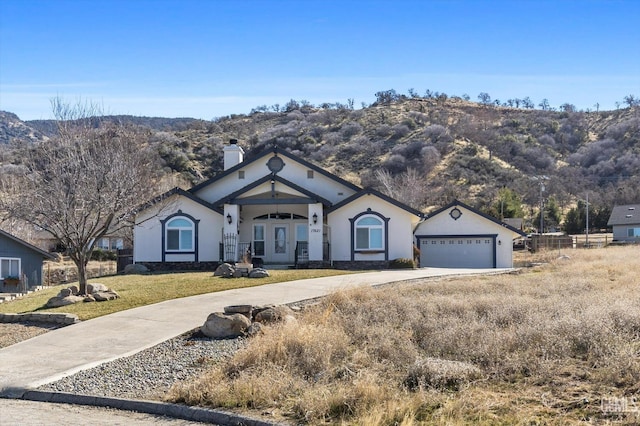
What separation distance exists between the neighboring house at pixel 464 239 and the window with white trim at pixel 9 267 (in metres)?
20.9

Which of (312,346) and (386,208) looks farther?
(386,208)

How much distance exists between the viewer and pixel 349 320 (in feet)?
46.3

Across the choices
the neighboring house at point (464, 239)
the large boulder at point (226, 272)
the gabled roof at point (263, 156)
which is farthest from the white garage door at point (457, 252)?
the large boulder at point (226, 272)

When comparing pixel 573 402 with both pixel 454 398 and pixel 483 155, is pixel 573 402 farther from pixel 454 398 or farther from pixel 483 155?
pixel 483 155

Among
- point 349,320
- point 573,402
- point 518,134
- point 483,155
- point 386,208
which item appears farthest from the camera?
point 518,134

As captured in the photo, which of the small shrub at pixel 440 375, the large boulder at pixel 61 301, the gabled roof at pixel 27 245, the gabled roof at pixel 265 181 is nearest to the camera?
the small shrub at pixel 440 375

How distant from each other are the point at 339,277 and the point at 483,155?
66.7 m

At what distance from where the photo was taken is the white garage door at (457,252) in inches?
1452

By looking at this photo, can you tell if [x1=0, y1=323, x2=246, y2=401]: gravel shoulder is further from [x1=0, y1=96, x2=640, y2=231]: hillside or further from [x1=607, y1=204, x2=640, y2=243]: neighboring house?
[x1=607, y1=204, x2=640, y2=243]: neighboring house

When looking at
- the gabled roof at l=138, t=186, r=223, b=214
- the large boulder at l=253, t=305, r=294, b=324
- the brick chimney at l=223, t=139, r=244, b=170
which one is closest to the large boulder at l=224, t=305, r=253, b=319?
the large boulder at l=253, t=305, r=294, b=324

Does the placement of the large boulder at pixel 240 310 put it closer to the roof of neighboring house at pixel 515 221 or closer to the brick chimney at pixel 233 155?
the brick chimney at pixel 233 155

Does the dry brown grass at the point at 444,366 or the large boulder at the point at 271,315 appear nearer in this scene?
the dry brown grass at the point at 444,366

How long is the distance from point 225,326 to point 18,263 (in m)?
23.9

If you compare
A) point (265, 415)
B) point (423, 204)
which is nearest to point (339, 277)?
point (265, 415)
